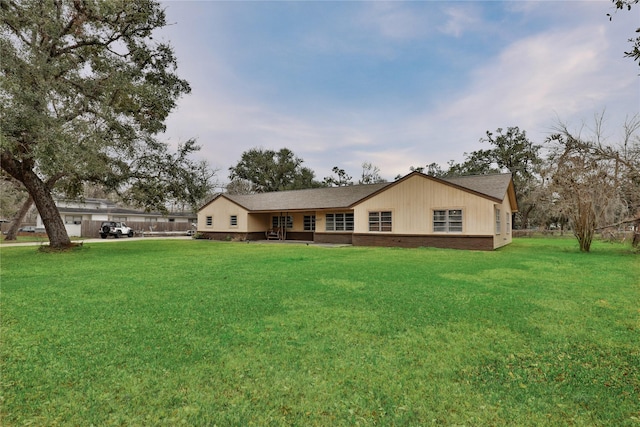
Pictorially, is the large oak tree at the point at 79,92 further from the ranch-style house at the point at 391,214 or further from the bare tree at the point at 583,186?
the bare tree at the point at 583,186

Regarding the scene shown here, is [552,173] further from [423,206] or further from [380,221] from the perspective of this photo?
[380,221]

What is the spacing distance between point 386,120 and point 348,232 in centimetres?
949

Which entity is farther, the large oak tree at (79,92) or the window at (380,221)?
the window at (380,221)

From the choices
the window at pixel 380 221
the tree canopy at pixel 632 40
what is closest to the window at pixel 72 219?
the window at pixel 380 221

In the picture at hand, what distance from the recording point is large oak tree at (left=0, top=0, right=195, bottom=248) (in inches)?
449

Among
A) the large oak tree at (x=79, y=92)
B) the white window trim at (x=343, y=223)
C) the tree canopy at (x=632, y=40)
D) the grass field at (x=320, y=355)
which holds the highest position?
the large oak tree at (x=79, y=92)

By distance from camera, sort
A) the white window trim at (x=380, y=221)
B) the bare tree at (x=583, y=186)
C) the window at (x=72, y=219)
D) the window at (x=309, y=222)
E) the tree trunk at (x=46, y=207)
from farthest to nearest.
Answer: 1. the window at (x=72, y=219)
2. the window at (x=309, y=222)
3. the white window trim at (x=380, y=221)
4. the tree trunk at (x=46, y=207)
5. the bare tree at (x=583, y=186)

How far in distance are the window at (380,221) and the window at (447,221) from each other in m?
2.80

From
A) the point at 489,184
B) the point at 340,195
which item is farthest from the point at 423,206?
the point at 340,195

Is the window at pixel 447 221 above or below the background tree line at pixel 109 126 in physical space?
below

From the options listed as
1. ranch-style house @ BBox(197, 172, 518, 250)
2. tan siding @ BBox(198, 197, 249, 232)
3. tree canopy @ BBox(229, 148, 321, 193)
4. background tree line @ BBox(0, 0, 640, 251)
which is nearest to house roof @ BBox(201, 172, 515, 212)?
ranch-style house @ BBox(197, 172, 518, 250)

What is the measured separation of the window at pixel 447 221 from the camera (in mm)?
17312

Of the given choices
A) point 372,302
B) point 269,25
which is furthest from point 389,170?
point 372,302

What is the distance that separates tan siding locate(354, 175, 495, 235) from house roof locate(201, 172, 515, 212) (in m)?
0.37
